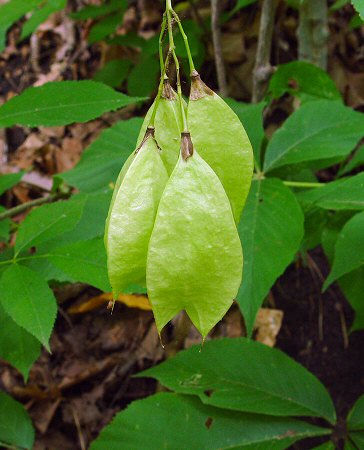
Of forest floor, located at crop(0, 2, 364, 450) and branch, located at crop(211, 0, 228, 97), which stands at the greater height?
branch, located at crop(211, 0, 228, 97)

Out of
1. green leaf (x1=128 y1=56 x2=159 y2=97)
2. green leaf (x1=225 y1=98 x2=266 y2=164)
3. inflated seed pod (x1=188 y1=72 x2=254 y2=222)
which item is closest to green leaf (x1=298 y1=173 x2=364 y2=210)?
green leaf (x1=225 y1=98 x2=266 y2=164)

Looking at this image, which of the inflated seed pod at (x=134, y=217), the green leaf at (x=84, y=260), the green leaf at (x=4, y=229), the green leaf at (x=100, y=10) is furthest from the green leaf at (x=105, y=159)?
the green leaf at (x=100, y=10)

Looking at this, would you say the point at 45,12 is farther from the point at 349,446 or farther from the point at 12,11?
the point at 349,446

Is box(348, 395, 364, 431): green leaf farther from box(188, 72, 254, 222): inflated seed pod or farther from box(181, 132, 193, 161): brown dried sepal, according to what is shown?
box(181, 132, 193, 161): brown dried sepal

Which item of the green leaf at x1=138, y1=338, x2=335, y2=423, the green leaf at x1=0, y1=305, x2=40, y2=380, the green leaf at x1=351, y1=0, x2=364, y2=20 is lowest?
the green leaf at x1=138, y1=338, x2=335, y2=423

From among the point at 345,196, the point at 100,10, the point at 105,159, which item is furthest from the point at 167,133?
the point at 100,10

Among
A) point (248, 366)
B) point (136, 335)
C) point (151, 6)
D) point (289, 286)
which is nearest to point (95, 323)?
point (136, 335)

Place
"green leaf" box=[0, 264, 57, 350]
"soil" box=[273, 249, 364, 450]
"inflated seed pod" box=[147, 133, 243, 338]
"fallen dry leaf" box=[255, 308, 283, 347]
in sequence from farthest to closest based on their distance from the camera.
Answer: "fallen dry leaf" box=[255, 308, 283, 347] → "soil" box=[273, 249, 364, 450] → "green leaf" box=[0, 264, 57, 350] → "inflated seed pod" box=[147, 133, 243, 338]
